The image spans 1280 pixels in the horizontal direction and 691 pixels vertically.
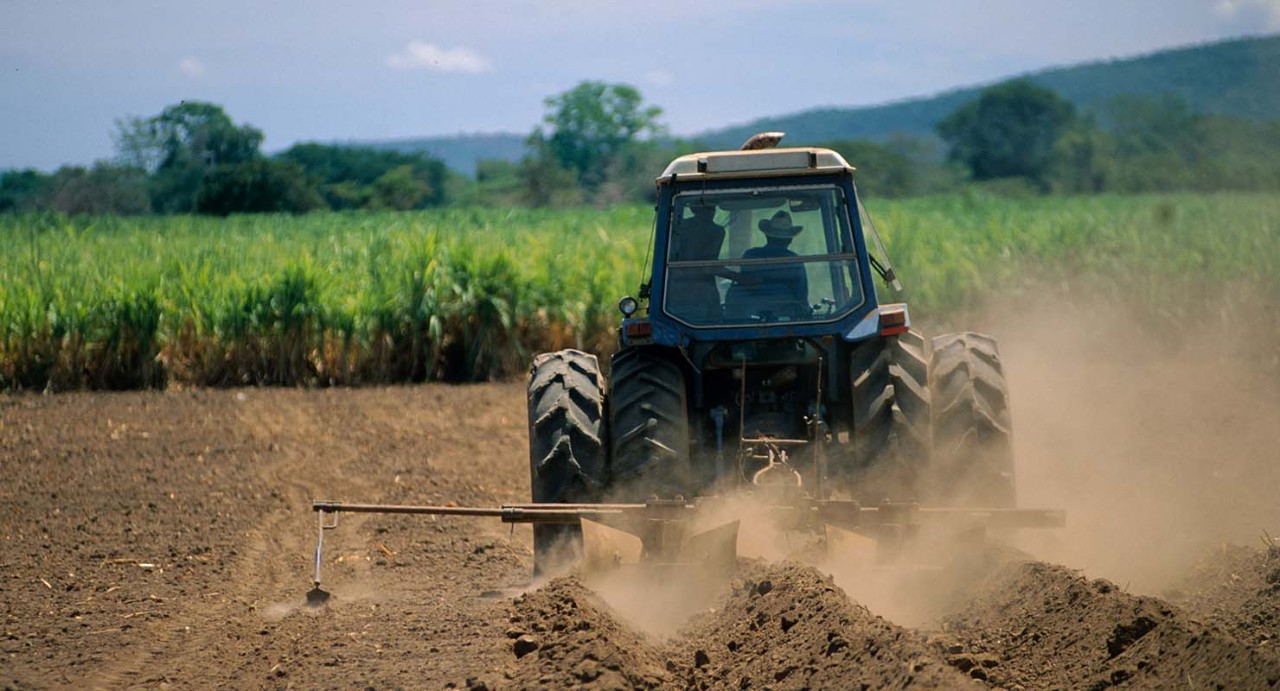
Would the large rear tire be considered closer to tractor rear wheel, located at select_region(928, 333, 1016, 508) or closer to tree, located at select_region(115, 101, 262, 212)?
tractor rear wheel, located at select_region(928, 333, 1016, 508)

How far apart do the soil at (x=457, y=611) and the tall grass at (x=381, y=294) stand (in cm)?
447

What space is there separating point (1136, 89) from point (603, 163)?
2331 inches

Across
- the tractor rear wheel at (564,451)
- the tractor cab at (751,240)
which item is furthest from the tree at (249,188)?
the tractor rear wheel at (564,451)

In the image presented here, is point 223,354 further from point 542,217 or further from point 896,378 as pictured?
point 542,217

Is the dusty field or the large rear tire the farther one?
the large rear tire

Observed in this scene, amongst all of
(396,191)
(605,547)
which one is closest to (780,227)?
(605,547)

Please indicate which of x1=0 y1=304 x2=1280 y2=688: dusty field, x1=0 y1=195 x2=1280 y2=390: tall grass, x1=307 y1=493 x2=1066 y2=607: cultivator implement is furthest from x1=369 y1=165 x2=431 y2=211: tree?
x1=307 y1=493 x2=1066 y2=607: cultivator implement

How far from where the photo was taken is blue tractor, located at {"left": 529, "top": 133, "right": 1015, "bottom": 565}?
5.99 metres

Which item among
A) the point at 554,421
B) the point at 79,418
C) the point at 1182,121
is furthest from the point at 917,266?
the point at 1182,121

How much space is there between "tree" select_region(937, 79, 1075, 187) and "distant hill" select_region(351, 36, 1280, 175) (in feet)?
18.6

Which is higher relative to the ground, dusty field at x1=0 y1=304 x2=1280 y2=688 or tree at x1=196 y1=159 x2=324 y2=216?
tree at x1=196 y1=159 x2=324 y2=216

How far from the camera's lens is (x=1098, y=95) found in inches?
4097

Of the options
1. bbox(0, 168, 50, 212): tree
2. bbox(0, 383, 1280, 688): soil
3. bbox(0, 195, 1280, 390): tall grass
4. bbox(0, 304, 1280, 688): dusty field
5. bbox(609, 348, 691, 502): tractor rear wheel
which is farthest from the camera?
bbox(0, 168, 50, 212): tree

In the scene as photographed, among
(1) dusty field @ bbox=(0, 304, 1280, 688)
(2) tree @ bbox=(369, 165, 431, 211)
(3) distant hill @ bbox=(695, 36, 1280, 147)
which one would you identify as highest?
(3) distant hill @ bbox=(695, 36, 1280, 147)
